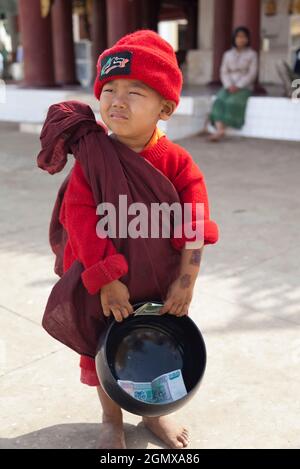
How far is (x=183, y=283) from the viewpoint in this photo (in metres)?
1.87

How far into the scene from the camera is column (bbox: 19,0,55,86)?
1105 centimetres

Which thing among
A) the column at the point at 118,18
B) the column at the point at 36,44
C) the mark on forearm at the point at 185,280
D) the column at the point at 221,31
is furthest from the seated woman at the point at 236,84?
the mark on forearm at the point at 185,280

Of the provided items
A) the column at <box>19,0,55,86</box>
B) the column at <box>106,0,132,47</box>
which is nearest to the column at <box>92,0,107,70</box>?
the column at <box>19,0,55,86</box>

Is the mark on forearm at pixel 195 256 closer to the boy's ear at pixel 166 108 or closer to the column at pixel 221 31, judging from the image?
the boy's ear at pixel 166 108

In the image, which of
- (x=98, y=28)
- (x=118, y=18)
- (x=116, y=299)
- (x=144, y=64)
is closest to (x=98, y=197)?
(x=116, y=299)

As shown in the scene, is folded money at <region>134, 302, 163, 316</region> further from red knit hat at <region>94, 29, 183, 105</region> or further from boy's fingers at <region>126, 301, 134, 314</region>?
red knit hat at <region>94, 29, 183, 105</region>

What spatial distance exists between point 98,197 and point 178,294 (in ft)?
1.32

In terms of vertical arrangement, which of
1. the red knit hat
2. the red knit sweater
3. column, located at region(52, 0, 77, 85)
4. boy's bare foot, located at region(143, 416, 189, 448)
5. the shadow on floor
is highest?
the red knit hat

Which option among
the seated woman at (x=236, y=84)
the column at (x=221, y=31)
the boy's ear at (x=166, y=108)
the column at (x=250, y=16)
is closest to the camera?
the boy's ear at (x=166, y=108)

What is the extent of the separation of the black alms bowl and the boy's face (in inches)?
21.9

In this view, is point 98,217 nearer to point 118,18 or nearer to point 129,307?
point 129,307

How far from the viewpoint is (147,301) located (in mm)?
1886

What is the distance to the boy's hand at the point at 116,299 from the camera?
1.78m

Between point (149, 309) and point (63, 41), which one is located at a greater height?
point (149, 309)
